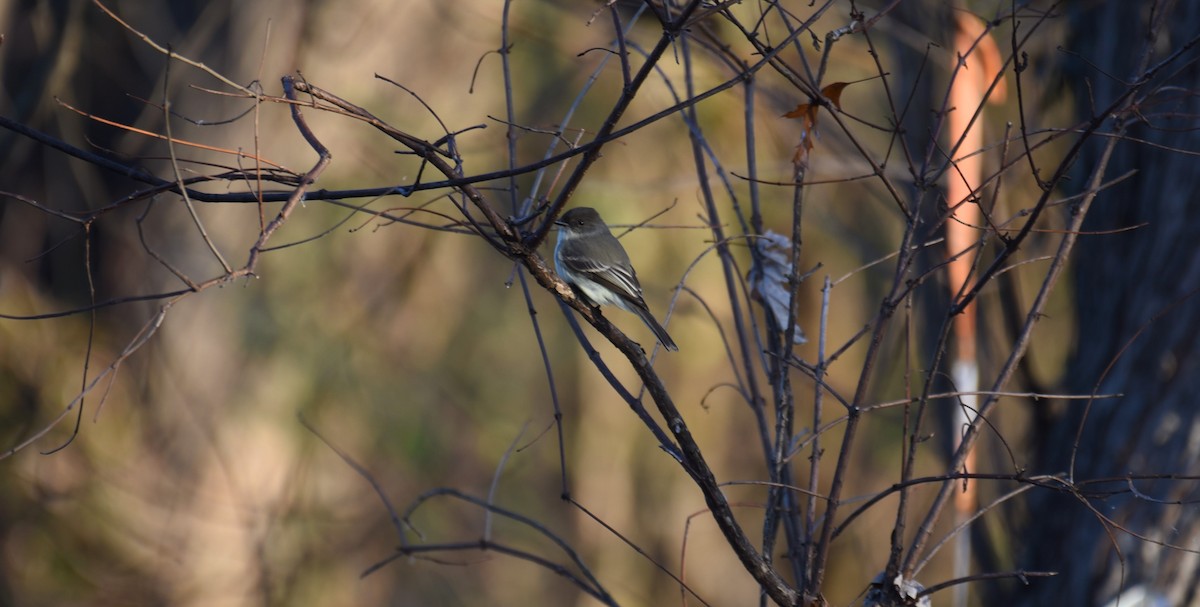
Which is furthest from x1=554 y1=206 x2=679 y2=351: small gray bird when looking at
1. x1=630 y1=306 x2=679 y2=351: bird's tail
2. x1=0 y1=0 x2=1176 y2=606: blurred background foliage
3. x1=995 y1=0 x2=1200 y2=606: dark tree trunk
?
x1=995 y1=0 x2=1200 y2=606: dark tree trunk

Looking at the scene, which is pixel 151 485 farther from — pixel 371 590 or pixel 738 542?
pixel 738 542

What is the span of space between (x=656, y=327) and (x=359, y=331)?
255 inches

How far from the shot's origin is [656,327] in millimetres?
3574

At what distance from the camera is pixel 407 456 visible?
1025 cm

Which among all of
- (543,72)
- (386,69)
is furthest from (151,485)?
(543,72)

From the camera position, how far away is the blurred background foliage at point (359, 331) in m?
7.26

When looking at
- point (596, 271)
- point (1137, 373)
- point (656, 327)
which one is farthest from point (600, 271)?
point (1137, 373)

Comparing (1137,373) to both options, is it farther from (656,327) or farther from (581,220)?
(581,220)

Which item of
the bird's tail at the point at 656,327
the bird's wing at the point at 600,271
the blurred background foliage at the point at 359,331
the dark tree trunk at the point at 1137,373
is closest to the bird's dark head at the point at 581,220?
the bird's wing at the point at 600,271

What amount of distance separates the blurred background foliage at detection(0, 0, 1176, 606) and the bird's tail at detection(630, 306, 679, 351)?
145cm

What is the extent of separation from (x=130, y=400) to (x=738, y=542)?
6656 millimetres

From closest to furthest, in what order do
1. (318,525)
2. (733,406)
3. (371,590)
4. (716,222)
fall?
(716,222) → (318,525) → (371,590) → (733,406)

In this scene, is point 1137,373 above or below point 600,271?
below

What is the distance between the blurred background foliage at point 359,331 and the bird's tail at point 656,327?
1.45m
